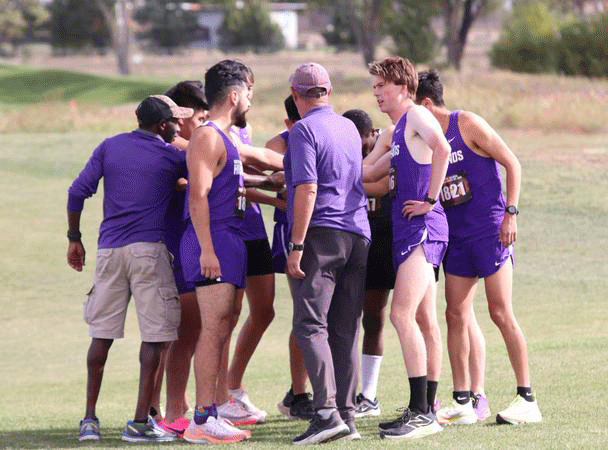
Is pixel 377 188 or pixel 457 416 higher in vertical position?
pixel 377 188

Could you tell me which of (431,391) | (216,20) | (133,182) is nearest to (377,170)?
(431,391)

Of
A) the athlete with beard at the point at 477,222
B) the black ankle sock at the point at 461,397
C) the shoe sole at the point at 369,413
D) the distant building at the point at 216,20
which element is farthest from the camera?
the distant building at the point at 216,20

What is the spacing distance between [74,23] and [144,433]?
8331cm

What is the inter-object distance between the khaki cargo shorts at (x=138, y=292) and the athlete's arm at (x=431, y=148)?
1.45 meters

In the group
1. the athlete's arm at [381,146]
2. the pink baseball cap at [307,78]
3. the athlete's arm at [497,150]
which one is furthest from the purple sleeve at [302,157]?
the athlete's arm at [497,150]

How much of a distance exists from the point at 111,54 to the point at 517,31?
40565mm

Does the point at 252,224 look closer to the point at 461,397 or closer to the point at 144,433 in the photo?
the point at 144,433

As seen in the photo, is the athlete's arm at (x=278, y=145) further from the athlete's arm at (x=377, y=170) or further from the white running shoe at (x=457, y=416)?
the white running shoe at (x=457, y=416)

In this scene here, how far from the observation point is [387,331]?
13.9 metres

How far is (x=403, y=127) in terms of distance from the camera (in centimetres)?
745

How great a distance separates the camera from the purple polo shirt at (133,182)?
7.69 metres

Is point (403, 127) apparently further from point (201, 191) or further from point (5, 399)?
point (5, 399)

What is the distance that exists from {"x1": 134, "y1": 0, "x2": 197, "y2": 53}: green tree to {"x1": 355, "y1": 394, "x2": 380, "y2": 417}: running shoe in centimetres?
8568

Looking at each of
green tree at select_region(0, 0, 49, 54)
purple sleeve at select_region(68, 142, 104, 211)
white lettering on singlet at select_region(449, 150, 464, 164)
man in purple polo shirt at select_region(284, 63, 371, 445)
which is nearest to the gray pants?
man in purple polo shirt at select_region(284, 63, 371, 445)
